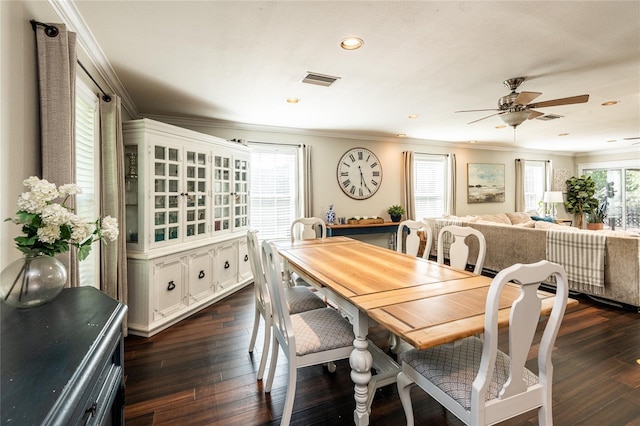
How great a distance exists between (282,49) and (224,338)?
2497mm

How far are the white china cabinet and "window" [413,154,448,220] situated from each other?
3.93 metres

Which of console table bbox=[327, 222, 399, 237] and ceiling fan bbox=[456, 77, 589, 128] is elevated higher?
ceiling fan bbox=[456, 77, 589, 128]

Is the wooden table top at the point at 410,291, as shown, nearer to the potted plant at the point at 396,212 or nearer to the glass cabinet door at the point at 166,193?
the glass cabinet door at the point at 166,193

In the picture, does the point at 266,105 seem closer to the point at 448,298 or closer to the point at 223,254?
the point at 223,254

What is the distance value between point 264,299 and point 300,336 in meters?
0.50

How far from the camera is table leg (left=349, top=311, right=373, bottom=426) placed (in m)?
1.55

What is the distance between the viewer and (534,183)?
786cm

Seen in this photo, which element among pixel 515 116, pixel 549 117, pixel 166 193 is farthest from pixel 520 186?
pixel 166 193

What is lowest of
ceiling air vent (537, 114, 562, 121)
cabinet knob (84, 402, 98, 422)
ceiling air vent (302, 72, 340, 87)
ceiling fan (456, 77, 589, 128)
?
cabinet knob (84, 402, 98, 422)

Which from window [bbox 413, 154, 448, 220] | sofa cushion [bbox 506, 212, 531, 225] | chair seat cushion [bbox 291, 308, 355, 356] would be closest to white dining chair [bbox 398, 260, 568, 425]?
chair seat cushion [bbox 291, 308, 355, 356]

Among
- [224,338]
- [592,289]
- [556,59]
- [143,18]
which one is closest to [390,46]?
[556,59]

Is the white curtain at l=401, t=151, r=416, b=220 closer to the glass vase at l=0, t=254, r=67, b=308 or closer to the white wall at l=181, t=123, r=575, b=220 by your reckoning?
the white wall at l=181, t=123, r=575, b=220

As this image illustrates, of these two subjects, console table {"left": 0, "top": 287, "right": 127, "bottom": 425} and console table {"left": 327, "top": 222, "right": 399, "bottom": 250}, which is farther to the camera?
console table {"left": 327, "top": 222, "right": 399, "bottom": 250}

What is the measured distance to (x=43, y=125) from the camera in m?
1.53
